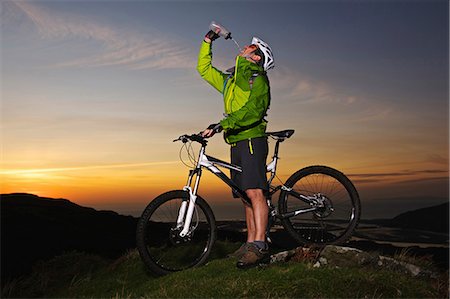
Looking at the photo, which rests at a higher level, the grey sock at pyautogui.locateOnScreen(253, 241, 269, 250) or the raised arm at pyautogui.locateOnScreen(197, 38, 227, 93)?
the raised arm at pyautogui.locateOnScreen(197, 38, 227, 93)

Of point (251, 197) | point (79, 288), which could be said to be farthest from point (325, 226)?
point (79, 288)

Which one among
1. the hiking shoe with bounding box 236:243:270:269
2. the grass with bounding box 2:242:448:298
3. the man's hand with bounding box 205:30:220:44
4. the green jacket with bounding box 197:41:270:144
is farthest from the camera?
the man's hand with bounding box 205:30:220:44

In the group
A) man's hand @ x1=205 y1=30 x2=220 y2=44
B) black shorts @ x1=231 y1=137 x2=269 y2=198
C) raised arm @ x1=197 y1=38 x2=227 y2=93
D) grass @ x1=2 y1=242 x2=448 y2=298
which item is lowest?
grass @ x1=2 y1=242 x2=448 y2=298

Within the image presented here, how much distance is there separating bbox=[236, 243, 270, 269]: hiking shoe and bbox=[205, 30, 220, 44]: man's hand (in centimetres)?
310

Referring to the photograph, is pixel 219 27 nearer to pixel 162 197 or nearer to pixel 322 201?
pixel 162 197

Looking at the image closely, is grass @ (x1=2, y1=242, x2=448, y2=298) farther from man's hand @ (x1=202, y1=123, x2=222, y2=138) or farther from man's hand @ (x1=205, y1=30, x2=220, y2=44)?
man's hand @ (x1=205, y1=30, x2=220, y2=44)

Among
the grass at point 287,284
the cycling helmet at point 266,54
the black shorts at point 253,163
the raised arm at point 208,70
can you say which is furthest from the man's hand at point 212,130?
the grass at point 287,284

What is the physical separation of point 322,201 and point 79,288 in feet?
16.5

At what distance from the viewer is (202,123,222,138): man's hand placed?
7192mm

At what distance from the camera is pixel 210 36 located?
7863 millimetres

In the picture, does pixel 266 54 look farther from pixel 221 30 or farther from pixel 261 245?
pixel 261 245

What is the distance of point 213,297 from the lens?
6.70 meters

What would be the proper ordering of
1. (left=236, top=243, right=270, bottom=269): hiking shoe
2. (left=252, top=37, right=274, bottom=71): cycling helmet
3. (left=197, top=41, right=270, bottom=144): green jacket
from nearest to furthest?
(left=197, top=41, right=270, bottom=144): green jacket
(left=236, top=243, right=270, bottom=269): hiking shoe
(left=252, top=37, right=274, bottom=71): cycling helmet

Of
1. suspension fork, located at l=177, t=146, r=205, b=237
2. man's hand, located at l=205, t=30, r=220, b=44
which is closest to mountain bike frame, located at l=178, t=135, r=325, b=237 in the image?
suspension fork, located at l=177, t=146, r=205, b=237
